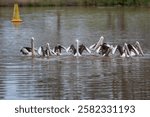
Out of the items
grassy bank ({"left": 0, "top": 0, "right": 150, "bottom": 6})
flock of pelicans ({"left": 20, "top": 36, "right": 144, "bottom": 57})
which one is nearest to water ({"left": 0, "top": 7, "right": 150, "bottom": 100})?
flock of pelicans ({"left": 20, "top": 36, "right": 144, "bottom": 57})

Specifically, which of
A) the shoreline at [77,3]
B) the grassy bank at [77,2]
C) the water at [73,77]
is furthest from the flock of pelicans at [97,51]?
the grassy bank at [77,2]

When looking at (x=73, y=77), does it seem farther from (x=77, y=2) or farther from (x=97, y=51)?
(x=77, y=2)

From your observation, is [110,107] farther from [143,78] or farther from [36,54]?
[36,54]

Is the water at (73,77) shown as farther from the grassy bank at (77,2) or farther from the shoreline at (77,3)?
the grassy bank at (77,2)

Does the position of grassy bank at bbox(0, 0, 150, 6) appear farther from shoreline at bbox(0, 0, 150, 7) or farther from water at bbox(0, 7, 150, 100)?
water at bbox(0, 7, 150, 100)

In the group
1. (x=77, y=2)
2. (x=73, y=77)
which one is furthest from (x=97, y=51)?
(x=77, y=2)

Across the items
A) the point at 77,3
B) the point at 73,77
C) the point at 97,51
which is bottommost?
the point at 73,77

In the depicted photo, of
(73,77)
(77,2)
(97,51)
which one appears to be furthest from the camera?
(77,2)

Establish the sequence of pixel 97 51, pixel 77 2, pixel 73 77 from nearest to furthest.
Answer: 1. pixel 73 77
2. pixel 97 51
3. pixel 77 2

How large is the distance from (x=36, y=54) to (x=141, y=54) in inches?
110

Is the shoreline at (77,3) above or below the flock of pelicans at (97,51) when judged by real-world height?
above

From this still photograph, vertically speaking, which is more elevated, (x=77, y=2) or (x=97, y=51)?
(x=77, y=2)

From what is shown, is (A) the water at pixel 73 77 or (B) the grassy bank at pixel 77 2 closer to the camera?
(A) the water at pixel 73 77

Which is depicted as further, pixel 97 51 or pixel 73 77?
pixel 97 51
